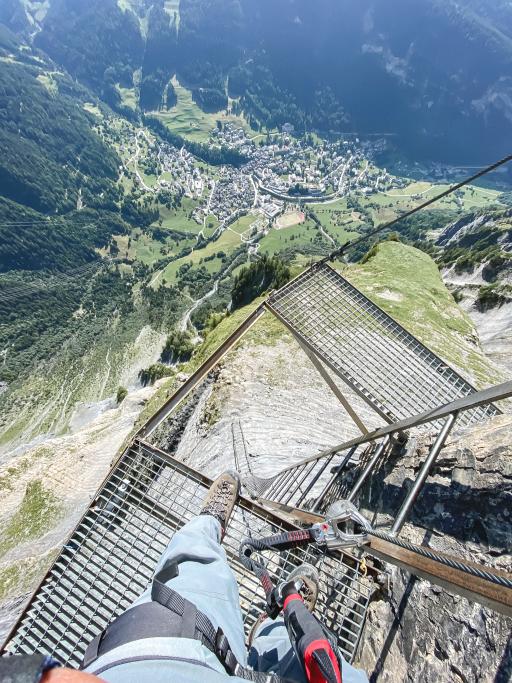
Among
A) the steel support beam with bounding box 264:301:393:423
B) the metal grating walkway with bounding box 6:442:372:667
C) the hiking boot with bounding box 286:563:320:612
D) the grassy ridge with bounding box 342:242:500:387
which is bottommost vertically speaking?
the metal grating walkway with bounding box 6:442:372:667

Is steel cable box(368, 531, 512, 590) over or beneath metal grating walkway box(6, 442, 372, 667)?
over

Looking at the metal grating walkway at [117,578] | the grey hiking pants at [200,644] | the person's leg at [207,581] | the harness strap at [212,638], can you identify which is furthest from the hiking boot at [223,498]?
the harness strap at [212,638]

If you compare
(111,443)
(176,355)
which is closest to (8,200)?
(176,355)

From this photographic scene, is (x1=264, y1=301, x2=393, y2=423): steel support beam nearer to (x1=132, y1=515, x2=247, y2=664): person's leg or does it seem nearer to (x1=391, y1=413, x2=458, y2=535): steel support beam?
(x1=391, y1=413, x2=458, y2=535): steel support beam

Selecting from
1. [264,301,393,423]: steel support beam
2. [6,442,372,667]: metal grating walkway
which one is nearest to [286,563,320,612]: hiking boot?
[6,442,372,667]: metal grating walkway

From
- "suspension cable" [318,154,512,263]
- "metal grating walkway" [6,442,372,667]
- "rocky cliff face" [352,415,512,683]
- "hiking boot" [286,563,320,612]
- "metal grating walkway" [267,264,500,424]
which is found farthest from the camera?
"metal grating walkway" [267,264,500,424]

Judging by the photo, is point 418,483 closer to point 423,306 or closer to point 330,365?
point 330,365
